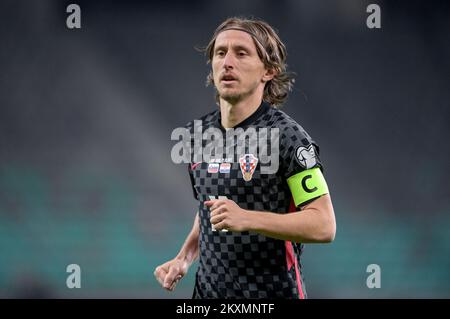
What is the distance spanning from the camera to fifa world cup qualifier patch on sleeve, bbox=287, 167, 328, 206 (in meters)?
1.76

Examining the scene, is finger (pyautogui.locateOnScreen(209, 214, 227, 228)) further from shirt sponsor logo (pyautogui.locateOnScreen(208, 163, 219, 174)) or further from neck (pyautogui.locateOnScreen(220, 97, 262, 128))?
neck (pyautogui.locateOnScreen(220, 97, 262, 128))

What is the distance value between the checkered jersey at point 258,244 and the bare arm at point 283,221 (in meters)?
0.16

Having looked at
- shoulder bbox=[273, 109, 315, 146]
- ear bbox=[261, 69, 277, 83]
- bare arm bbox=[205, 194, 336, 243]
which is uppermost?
ear bbox=[261, 69, 277, 83]

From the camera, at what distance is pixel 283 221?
1674 mm

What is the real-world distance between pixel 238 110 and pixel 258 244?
19.9 inches

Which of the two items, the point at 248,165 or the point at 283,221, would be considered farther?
the point at 248,165

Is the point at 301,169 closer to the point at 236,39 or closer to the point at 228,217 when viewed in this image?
the point at 228,217

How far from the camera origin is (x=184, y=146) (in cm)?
222

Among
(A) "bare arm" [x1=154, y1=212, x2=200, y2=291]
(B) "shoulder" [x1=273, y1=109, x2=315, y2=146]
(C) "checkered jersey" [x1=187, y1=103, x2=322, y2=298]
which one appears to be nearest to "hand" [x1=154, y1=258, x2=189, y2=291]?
(A) "bare arm" [x1=154, y1=212, x2=200, y2=291]

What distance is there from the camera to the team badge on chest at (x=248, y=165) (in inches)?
73.5

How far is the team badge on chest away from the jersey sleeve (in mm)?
103

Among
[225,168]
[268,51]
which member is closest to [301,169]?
[225,168]

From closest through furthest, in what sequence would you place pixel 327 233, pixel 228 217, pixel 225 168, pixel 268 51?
pixel 228 217 < pixel 327 233 < pixel 225 168 < pixel 268 51
